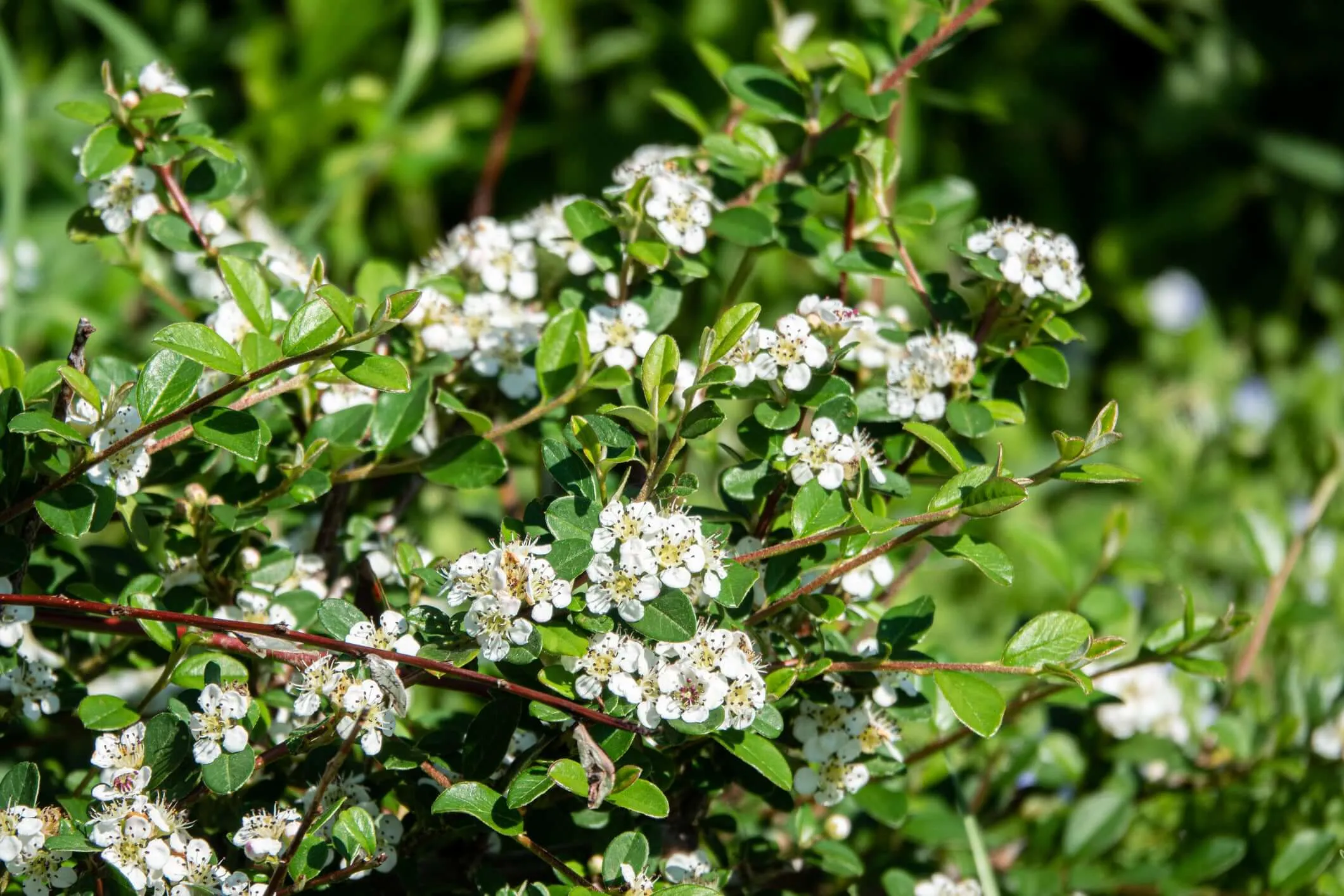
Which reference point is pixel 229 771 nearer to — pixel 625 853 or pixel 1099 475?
pixel 625 853

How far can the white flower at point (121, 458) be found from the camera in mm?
976

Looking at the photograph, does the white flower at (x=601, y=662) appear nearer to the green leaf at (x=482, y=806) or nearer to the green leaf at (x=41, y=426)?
the green leaf at (x=482, y=806)

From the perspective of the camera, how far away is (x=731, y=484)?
1021 millimetres

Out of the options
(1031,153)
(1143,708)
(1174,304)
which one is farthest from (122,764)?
(1174,304)

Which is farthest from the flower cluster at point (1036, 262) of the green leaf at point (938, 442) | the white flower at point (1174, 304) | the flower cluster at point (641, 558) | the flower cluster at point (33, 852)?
the white flower at point (1174, 304)

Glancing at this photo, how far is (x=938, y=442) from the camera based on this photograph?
0.98 metres

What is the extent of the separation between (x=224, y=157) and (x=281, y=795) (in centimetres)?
56

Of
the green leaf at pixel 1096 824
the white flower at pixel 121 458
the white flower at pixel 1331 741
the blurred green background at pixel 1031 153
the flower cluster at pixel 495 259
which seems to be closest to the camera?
the white flower at pixel 121 458

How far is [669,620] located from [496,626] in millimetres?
120

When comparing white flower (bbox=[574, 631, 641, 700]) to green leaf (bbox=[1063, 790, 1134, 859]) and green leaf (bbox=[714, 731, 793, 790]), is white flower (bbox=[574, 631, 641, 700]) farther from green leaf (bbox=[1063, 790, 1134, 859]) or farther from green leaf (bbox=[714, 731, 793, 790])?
green leaf (bbox=[1063, 790, 1134, 859])

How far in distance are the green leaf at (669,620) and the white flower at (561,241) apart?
396 millimetres

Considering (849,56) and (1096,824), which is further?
(1096,824)

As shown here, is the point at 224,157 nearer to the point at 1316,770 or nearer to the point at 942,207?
the point at 942,207

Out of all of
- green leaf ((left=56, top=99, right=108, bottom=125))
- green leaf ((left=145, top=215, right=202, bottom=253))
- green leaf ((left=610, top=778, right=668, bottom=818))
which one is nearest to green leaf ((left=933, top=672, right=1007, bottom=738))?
green leaf ((left=610, top=778, right=668, bottom=818))
